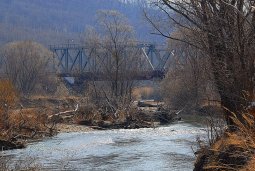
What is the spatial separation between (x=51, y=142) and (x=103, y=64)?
32.6 meters

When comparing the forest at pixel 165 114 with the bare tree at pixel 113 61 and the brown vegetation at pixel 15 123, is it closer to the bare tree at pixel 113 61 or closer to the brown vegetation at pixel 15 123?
the brown vegetation at pixel 15 123

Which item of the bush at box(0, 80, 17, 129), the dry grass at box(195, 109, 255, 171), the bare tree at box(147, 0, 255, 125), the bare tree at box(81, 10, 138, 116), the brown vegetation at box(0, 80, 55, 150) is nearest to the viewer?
the dry grass at box(195, 109, 255, 171)

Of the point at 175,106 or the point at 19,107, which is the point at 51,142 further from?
the point at 175,106

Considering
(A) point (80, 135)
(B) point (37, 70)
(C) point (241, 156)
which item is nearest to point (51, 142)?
(A) point (80, 135)

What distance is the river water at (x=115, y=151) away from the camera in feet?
65.3

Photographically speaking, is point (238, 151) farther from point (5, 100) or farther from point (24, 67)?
point (24, 67)

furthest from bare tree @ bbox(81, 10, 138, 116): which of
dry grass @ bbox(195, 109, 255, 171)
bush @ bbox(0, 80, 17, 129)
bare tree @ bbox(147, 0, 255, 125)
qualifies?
Answer: dry grass @ bbox(195, 109, 255, 171)

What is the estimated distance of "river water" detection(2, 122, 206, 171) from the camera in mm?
19891

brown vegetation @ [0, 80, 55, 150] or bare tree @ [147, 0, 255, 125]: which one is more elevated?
bare tree @ [147, 0, 255, 125]

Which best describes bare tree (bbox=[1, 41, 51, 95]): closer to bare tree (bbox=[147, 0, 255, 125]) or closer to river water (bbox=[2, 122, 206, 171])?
river water (bbox=[2, 122, 206, 171])

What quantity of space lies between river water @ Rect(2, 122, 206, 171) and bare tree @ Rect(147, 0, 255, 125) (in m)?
3.79

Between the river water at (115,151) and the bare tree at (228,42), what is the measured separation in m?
3.79

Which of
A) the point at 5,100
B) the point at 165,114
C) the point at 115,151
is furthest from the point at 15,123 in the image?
the point at 165,114

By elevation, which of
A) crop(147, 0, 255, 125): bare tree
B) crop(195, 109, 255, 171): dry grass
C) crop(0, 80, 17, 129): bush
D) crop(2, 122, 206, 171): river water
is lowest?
crop(2, 122, 206, 171): river water
